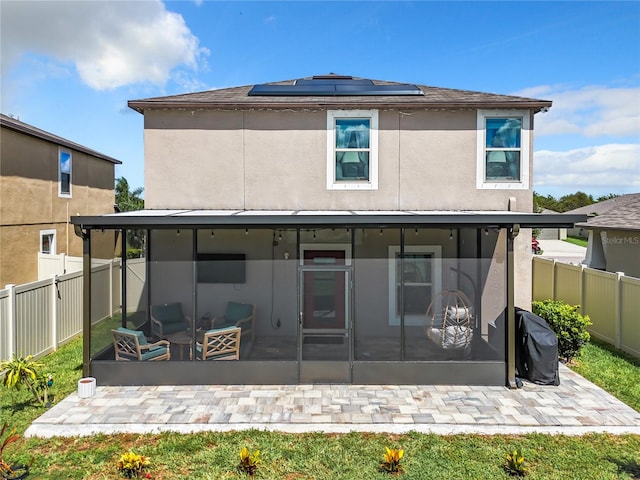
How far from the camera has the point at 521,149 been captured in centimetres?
1006

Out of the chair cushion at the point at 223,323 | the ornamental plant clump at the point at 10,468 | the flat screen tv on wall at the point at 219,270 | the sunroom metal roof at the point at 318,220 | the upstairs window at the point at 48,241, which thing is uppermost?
the sunroom metal roof at the point at 318,220

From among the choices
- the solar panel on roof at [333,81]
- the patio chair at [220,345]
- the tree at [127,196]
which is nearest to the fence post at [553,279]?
the solar panel on roof at [333,81]

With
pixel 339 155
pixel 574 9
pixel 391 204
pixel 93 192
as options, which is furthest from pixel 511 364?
pixel 93 192

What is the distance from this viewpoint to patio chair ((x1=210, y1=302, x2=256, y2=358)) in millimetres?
8836

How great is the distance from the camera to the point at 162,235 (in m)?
9.48

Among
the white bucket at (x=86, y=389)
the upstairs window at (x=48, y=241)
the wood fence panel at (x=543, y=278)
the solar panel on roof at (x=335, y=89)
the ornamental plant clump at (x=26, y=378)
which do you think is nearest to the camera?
the ornamental plant clump at (x=26, y=378)

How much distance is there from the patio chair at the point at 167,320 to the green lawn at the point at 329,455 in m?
2.86

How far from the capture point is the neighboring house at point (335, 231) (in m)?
7.85

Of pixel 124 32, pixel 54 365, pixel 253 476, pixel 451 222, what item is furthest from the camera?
pixel 124 32

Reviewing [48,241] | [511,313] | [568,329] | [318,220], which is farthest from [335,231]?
[48,241]

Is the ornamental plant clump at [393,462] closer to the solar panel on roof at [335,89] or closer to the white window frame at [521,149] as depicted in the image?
the white window frame at [521,149]

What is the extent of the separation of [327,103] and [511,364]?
7.16m

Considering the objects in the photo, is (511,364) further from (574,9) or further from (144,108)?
(574,9)

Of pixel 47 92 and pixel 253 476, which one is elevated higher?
pixel 47 92
